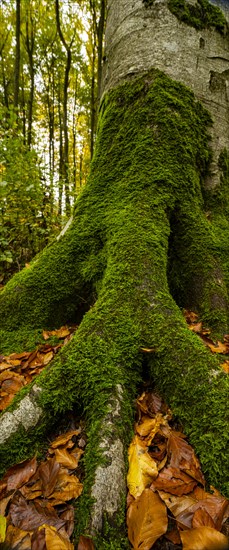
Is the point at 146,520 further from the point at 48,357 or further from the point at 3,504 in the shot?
the point at 48,357

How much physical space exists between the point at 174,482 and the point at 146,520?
0.20 metres

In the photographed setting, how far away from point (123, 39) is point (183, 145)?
1.41m

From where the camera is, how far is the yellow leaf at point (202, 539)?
3.30 ft

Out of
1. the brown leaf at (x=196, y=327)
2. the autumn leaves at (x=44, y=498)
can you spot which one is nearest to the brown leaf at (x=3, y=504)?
the autumn leaves at (x=44, y=498)

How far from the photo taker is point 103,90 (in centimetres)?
326

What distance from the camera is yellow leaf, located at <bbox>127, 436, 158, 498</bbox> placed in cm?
125

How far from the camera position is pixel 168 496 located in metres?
1.21

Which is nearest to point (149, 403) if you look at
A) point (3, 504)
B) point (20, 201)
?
point (3, 504)

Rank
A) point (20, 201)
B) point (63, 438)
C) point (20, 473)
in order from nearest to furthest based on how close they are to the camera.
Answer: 1. point (20, 473)
2. point (63, 438)
3. point (20, 201)

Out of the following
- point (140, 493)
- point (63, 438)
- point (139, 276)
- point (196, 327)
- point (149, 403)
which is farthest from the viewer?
point (196, 327)

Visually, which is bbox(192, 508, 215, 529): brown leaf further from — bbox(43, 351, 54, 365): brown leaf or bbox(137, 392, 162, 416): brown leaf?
bbox(43, 351, 54, 365): brown leaf

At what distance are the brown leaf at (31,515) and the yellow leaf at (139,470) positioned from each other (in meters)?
0.30

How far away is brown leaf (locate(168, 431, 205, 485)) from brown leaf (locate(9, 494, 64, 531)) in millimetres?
507

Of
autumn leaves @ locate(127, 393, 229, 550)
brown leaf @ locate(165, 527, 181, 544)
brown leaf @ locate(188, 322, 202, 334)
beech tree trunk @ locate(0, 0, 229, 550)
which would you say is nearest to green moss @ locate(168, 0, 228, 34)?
beech tree trunk @ locate(0, 0, 229, 550)
